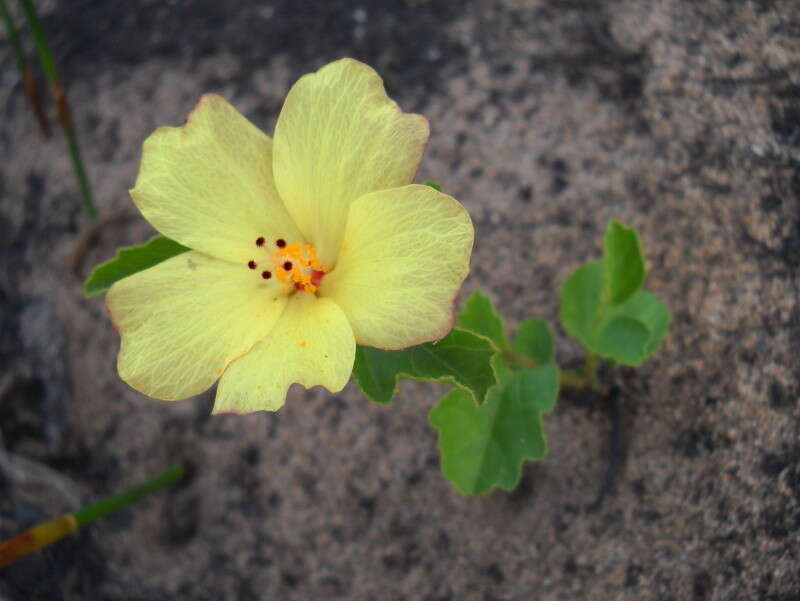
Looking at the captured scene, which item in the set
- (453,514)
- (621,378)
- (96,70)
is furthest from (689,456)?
(96,70)

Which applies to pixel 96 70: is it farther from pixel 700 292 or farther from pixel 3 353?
pixel 700 292

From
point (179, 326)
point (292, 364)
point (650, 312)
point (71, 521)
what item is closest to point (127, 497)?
point (71, 521)

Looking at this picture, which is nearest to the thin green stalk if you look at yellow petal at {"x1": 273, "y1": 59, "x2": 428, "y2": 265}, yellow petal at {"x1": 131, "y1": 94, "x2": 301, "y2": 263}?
yellow petal at {"x1": 131, "y1": 94, "x2": 301, "y2": 263}

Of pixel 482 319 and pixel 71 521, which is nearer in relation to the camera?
pixel 482 319

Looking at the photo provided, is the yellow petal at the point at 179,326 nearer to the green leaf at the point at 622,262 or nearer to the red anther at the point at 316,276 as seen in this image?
the red anther at the point at 316,276

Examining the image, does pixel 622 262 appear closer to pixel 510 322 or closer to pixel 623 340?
pixel 623 340

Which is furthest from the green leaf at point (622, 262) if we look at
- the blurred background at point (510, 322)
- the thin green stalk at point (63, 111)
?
the thin green stalk at point (63, 111)

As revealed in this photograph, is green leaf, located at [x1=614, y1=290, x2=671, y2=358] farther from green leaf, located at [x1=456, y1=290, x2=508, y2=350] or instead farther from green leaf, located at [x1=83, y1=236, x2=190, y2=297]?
green leaf, located at [x1=83, y1=236, x2=190, y2=297]
